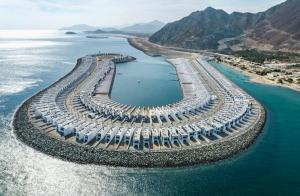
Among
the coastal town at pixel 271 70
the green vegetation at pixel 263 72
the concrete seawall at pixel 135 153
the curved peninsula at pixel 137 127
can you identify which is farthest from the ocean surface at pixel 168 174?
the green vegetation at pixel 263 72

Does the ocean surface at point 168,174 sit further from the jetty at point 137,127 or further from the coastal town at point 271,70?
the coastal town at point 271,70

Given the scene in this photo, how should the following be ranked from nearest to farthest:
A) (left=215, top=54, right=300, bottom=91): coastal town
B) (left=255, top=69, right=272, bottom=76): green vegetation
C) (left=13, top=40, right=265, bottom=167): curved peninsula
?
1. (left=13, top=40, right=265, bottom=167): curved peninsula
2. (left=215, top=54, right=300, bottom=91): coastal town
3. (left=255, top=69, right=272, bottom=76): green vegetation

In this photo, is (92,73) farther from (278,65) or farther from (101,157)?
(278,65)

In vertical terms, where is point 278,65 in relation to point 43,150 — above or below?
above

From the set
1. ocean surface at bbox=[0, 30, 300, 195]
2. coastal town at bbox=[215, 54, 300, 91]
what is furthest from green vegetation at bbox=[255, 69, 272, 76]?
ocean surface at bbox=[0, 30, 300, 195]

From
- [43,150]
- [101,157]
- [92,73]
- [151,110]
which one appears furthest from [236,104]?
[92,73]

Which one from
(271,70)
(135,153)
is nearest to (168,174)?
(135,153)

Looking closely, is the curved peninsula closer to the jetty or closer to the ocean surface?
the jetty

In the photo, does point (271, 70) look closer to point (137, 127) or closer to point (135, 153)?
point (137, 127)
